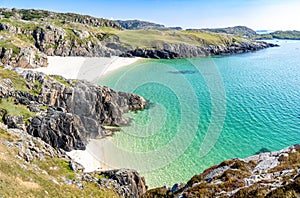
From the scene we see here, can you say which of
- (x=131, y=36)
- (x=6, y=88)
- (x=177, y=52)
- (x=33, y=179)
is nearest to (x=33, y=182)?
(x=33, y=179)

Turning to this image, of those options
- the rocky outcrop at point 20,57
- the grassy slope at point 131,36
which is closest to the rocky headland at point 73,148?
the rocky outcrop at point 20,57

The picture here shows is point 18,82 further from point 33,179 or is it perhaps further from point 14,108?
point 33,179

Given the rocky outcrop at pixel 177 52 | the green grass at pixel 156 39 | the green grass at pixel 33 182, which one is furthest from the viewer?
the green grass at pixel 156 39

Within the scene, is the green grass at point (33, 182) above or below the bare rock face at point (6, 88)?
below

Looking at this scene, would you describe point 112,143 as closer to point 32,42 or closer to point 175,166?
point 175,166

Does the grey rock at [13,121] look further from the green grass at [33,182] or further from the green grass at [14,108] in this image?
the green grass at [33,182]

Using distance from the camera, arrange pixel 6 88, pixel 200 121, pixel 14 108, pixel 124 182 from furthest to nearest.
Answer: pixel 200 121 → pixel 6 88 → pixel 14 108 → pixel 124 182

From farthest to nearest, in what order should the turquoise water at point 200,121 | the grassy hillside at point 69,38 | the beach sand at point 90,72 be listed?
the grassy hillside at point 69,38, the turquoise water at point 200,121, the beach sand at point 90,72
